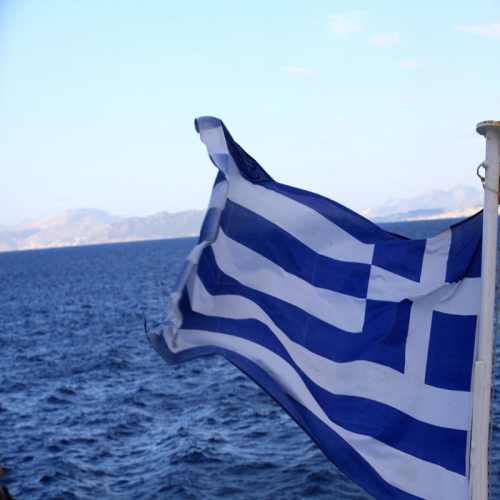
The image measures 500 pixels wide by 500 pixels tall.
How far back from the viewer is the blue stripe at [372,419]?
14.0 feet

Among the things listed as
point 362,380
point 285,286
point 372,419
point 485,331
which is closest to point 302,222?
point 285,286

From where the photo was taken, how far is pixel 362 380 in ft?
16.0

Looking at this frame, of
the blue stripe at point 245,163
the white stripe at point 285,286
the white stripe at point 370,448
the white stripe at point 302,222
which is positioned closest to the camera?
the white stripe at point 370,448

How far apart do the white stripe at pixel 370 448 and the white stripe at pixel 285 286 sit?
0.53 meters

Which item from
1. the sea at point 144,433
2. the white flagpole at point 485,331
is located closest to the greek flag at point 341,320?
the white flagpole at point 485,331

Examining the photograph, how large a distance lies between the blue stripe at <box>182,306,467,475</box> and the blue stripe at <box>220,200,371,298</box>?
63 cm

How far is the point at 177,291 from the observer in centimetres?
532

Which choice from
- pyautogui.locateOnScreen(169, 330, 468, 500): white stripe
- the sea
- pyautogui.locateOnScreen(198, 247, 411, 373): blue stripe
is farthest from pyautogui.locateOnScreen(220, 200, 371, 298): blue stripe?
the sea

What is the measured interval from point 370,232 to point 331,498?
1034 centimetres

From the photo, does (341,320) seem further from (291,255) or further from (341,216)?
(341,216)

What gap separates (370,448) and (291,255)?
1.80 meters

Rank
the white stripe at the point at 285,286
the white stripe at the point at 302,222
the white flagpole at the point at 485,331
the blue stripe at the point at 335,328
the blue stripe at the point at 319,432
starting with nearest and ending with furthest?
the white flagpole at the point at 485,331, the blue stripe at the point at 319,432, the blue stripe at the point at 335,328, the white stripe at the point at 285,286, the white stripe at the point at 302,222

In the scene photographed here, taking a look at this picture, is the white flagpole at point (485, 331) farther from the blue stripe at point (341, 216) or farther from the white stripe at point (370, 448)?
the blue stripe at point (341, 216)

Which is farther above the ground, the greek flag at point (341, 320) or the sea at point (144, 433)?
the greek flag at point (341, 320)
